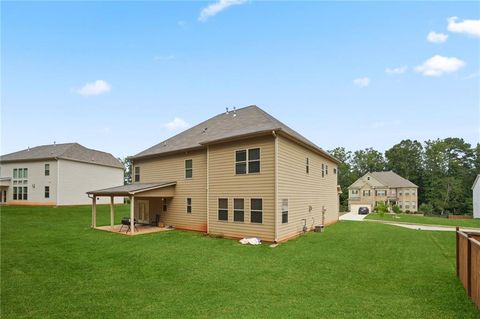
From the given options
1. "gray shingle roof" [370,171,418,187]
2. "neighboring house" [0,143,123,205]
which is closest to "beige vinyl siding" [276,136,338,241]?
"neighboring house" [0,143,123,205]

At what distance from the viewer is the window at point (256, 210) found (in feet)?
43.2

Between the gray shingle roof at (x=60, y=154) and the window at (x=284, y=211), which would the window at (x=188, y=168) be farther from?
the gray shingle roof at (x=60, y=154)

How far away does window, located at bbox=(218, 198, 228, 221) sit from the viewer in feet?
47.5

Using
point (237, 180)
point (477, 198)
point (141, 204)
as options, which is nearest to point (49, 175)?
point (141, 204)

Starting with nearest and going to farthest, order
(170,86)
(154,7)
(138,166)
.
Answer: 1. (154,7)
2. (138,166)
3. (170,86)

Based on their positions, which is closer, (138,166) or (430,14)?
(430,14)

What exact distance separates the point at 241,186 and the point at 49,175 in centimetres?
2765

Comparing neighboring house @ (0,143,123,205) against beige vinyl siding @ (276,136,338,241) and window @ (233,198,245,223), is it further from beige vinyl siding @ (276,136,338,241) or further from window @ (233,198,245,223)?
beige vinyl siding @ (276,136,338,241)

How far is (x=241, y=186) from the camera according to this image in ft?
45.7

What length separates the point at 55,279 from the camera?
7.47 meters

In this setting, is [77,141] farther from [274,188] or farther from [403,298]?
[403,298]

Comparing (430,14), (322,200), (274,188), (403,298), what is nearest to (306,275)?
(403,298)

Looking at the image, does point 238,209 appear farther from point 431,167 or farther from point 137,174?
point 431,167

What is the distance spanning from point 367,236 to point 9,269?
52.1 feet
